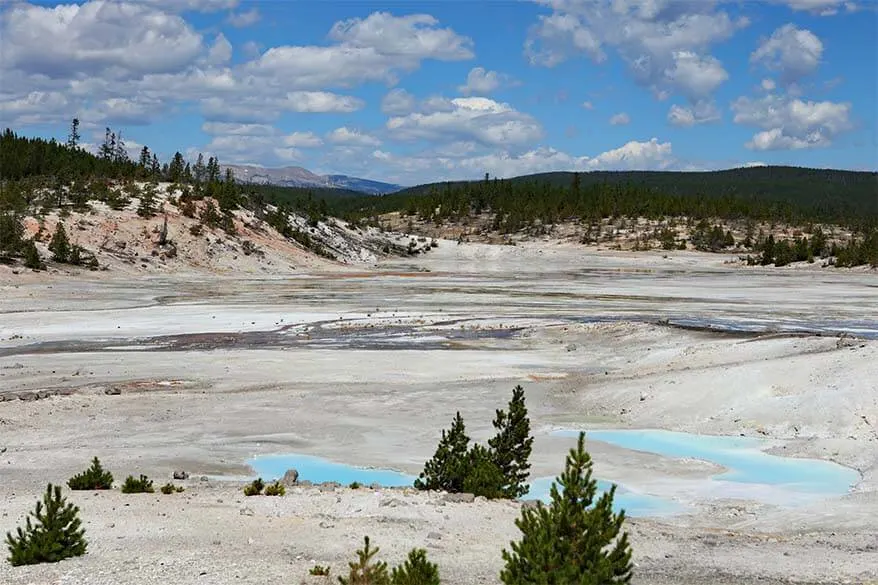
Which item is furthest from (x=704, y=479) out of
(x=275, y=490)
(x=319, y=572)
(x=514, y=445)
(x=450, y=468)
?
(x=319, y=572)

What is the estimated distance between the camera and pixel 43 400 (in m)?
20.4

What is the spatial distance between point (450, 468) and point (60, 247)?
45514 millimetres

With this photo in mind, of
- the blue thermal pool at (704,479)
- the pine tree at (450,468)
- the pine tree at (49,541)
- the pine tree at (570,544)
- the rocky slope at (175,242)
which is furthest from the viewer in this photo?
the rocky slope at (175,242)

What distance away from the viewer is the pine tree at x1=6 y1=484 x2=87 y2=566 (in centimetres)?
929

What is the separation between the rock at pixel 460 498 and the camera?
1284cm

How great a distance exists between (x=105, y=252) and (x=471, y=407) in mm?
43010

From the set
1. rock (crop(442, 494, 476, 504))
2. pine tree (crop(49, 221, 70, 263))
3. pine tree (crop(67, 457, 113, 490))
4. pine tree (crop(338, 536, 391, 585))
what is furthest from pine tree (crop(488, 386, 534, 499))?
pine tree (crop(49, 221, 70, 263))

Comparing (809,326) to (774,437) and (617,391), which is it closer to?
(617,391)

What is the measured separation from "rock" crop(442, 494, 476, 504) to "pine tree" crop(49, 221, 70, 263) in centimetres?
4601

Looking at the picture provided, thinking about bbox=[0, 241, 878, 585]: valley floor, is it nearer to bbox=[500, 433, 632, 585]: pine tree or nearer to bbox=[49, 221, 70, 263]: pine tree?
bbox=[500, 433, 632, 585]: pine tree

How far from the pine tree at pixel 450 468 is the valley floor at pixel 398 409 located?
0.80 m

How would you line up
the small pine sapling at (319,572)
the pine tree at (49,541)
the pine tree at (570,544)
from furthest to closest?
the pine tree at (49,541), the small pine sapling at (319,572), the pine tree at (570,544)

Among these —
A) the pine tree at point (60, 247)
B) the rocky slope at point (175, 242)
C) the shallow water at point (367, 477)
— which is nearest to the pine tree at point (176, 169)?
the rocky slope at point (175, 242)

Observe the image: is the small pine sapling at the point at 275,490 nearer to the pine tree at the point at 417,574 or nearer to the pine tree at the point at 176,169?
the pine tree at the point at 417,574
